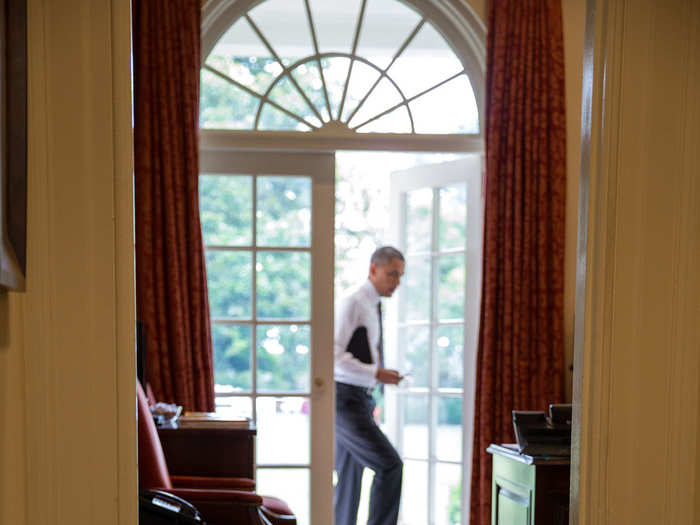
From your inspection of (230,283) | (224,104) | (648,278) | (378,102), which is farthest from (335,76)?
(648,278)

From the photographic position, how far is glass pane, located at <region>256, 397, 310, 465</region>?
3939 mm

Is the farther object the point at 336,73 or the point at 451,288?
the point at 451,288

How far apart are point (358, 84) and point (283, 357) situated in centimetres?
155

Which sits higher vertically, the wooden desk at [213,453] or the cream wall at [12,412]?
the cream wall at [12,412]

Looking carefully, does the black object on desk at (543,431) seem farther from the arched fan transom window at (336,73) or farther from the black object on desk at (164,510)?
the arched fan transom window at (336,73)

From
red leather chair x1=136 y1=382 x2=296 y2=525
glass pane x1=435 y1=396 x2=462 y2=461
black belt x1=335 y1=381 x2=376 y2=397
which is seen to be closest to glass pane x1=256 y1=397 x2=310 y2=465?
black belt x1=335 y1=381 x2=376 y2=397

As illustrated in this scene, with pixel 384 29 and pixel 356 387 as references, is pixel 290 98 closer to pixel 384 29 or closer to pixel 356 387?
pixel 384 29

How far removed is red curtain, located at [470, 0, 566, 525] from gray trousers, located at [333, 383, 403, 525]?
1.59 feet

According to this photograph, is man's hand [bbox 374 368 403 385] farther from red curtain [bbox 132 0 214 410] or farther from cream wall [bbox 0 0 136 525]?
cream wall [bbox 0 0 136 525]

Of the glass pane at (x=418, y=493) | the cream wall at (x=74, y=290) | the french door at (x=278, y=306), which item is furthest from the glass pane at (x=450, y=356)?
the cream wall at (x=74, y=290)

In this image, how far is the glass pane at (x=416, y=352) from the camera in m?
4.55

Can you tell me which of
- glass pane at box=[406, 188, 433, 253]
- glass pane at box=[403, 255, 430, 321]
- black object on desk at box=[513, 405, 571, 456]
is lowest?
black object on desk at box=[513, 405, 571, 456]

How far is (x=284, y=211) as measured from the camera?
3.96 m

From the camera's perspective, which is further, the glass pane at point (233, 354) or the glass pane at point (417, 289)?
the glass pane at point (417, 289)
